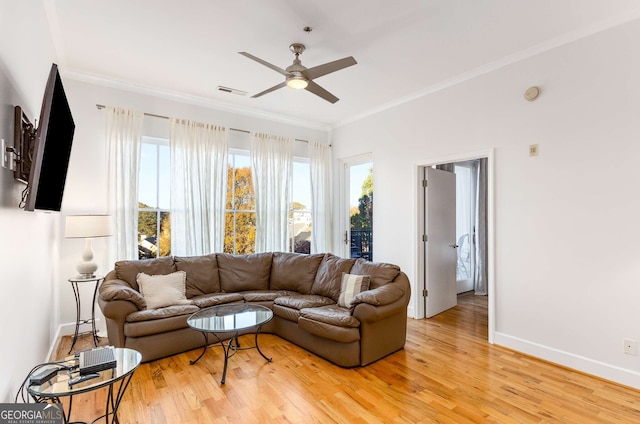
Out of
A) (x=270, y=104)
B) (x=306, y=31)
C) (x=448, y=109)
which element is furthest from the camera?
(x=270, y=104)

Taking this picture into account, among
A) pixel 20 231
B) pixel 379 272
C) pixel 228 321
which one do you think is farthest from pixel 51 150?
pixel 379 272

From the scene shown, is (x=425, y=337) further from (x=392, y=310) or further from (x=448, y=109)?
(x=448, y=109)

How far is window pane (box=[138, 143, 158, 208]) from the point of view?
4328mm

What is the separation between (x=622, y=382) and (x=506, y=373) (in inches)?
34.5

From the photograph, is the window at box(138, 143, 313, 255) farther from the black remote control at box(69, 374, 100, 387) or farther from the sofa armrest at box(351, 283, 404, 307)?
the black remote control at box(69, 374, 100, 387)

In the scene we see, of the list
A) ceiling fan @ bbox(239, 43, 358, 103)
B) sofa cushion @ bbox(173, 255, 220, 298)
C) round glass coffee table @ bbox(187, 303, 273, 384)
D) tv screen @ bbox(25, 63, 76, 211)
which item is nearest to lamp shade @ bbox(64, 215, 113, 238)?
sofa cushion @ bbox(173, 255, 220, 298)

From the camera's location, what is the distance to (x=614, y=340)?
278 centimetres

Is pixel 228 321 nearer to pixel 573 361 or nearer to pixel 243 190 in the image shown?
pixel 243 190

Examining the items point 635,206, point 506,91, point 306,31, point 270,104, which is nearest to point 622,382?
point 635,206

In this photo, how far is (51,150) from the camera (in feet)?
6.31

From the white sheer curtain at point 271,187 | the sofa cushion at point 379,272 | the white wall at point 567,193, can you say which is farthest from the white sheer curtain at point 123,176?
the white wall at point 567,193

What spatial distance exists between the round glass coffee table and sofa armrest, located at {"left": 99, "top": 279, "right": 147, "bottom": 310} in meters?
0.58

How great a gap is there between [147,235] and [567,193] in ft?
15.9

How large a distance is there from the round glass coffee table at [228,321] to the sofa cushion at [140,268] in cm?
96
